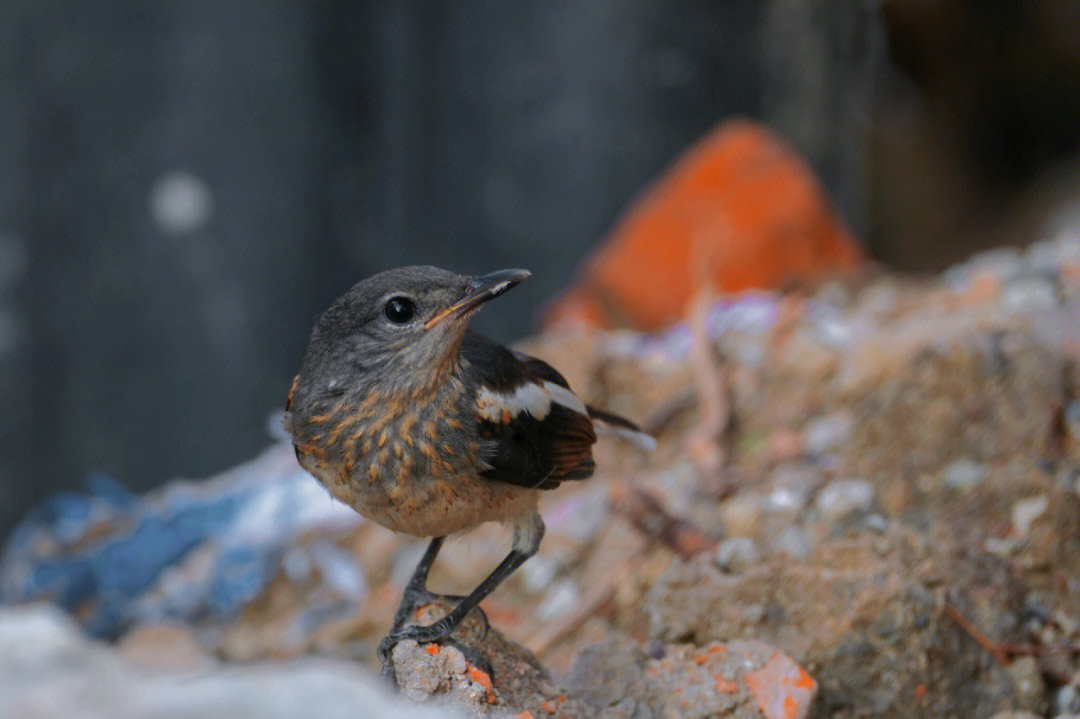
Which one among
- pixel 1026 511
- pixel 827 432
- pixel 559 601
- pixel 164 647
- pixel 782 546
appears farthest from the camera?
pixel 164 647

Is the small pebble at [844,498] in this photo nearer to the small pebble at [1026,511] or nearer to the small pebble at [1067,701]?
the small pebble at [1026,511]

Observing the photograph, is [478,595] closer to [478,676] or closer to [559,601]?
[478,676]

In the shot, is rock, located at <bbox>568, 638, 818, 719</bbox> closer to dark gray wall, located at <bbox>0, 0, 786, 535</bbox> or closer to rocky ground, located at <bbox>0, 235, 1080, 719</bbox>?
rocky ground, located at <bbox>0, 235, 1080, 719</bbox>

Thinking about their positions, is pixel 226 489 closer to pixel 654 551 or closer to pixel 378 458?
pixel 654 551

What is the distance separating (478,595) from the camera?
8.08 feet

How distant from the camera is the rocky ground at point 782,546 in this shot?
249cm

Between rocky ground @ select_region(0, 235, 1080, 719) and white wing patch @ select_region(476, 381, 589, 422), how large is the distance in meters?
0.49

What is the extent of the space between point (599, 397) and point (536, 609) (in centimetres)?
117

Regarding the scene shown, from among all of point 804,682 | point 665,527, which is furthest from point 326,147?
point 804,682

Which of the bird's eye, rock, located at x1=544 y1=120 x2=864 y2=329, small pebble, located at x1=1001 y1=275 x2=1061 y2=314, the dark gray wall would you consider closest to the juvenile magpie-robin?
the bird's eye

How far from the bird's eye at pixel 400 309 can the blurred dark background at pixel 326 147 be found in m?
3.72

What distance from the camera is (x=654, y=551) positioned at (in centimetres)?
378

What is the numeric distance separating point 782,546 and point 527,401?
1.33 m

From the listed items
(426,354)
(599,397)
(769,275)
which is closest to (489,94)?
(769,275)
